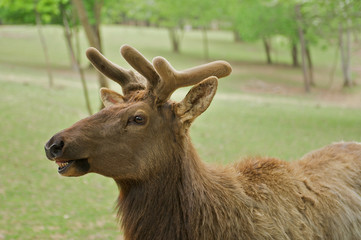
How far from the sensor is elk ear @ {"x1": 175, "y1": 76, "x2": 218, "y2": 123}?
336 cm

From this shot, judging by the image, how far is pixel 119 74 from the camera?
385 centimetres

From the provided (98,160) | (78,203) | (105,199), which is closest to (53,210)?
(78,203)

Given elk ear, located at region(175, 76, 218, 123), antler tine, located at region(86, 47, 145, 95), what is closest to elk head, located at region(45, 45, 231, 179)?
elk ear, located at region(175, 76, 218, 123)

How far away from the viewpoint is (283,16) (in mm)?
32656

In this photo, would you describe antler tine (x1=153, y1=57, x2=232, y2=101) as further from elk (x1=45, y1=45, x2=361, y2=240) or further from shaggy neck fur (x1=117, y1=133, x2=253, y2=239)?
shaggy neck fur (x1=117, y1=133, x2=253, y2=239)

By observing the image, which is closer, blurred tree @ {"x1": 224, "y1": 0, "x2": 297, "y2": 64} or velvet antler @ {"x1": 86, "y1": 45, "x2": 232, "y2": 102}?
velvet antler @ {"x1": 86, "y1": 45, "x2": 232, "y2": 102}

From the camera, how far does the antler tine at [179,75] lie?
338cm

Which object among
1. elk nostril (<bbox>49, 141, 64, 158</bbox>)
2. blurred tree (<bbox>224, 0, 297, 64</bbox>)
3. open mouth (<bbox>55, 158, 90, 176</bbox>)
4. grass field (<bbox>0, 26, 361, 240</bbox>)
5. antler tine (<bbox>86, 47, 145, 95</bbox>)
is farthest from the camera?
blurred tree (<bbox>224, 0, 297, 64</bbox>)

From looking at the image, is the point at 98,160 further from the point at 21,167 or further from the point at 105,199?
the point at 21,167

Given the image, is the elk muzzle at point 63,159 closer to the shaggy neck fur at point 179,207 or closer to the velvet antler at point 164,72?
the shaggy neck fur at point 179,207

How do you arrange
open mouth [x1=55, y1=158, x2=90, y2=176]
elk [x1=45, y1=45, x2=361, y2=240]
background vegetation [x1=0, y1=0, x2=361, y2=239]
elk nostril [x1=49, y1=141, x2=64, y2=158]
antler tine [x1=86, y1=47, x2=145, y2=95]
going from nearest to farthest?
elk nostril [x1=49, y1=141, x2=64, y2=158], open mouth [x1=55, y1=158, x2=90, y2=176], elk [x1=45, y1=45, x2=361, y2=240], antler tine [x1=86, y1=47, x2=145, y2=95], background vegetation [x1=0, y1=0, x2=361, y2=239]

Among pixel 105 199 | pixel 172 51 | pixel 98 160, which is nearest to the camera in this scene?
pixel 98 160

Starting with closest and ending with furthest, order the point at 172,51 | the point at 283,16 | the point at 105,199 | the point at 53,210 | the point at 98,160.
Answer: the point at 98,160 → the point at 53,210 → the point at 105,199 → the point at 283,16 → the point at 172,51

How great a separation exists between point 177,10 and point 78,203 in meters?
34.4
